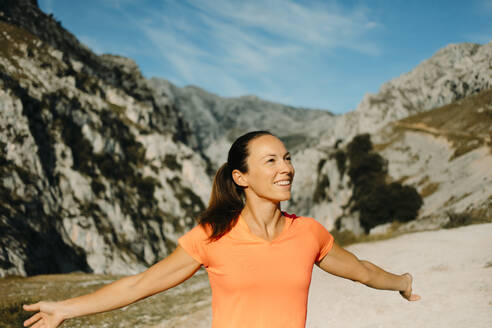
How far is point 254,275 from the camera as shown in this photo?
2701 millimetres

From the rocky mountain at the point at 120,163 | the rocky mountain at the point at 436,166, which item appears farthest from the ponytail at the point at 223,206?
the rocky mountain at the point at 120,163

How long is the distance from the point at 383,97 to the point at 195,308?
12912 centimetres

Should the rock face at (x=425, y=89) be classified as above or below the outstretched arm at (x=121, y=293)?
above

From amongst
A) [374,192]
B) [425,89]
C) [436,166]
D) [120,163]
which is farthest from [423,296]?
[425,89]

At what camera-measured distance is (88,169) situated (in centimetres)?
7294

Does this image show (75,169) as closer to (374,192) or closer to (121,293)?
(374,192)

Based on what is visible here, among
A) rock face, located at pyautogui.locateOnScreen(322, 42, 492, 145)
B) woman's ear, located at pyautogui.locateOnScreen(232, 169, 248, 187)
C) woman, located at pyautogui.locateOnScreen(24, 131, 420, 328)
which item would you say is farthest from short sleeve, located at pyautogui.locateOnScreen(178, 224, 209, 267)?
rock face, located at pyautogui.locateOnScreen(322, 42, 492, 145)

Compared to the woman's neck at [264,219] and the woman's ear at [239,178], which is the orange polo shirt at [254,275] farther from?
the woman's ear at [239,178]

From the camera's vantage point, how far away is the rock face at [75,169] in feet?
171

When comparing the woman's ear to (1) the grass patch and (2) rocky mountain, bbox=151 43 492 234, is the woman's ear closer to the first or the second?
(1) the grass patch

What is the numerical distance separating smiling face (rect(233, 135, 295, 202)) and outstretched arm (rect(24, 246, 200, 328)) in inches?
33.1

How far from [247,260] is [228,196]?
73 cm

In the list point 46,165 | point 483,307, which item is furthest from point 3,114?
point 483,307

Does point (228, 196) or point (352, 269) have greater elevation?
point (228, 196)
